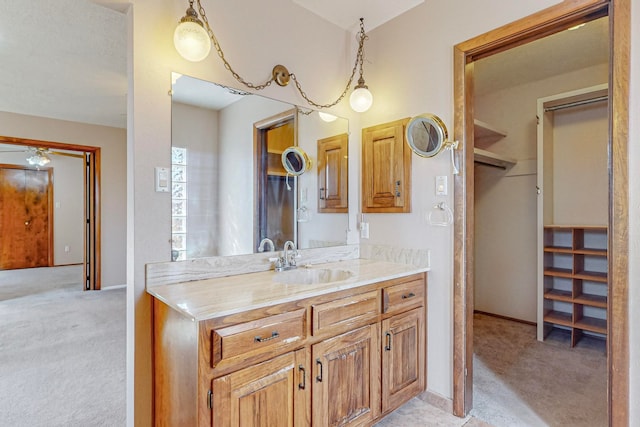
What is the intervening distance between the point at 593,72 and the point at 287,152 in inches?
115

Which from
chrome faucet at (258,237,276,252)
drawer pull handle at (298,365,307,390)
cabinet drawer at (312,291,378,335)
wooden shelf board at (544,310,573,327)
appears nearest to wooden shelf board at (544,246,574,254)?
wooden shelf board at (544,310,573,327)

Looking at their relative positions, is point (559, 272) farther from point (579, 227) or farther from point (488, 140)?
point (488, 140)

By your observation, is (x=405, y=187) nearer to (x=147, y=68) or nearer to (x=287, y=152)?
(x=287, y=152)

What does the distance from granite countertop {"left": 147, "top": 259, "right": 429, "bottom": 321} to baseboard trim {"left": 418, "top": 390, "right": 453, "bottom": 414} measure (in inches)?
30.1

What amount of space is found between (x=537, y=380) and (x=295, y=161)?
225 cm

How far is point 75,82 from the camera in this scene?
10.9 ft

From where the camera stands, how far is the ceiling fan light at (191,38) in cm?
147

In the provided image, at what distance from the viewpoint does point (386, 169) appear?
226 cm

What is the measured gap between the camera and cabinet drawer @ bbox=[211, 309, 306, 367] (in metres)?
1.14

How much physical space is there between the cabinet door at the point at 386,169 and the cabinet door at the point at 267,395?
1.21 meters

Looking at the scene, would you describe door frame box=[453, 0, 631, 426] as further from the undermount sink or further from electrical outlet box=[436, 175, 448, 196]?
the undermount sink

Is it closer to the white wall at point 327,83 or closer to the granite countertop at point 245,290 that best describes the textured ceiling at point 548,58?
the white wall at point 327,83

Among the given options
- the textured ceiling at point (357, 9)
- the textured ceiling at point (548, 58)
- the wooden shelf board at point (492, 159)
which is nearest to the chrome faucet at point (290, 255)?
the textured ceiling at point (357, 9)

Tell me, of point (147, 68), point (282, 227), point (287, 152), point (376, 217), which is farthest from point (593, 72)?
point (147, 68)
